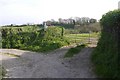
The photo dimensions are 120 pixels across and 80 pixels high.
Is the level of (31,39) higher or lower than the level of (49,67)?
higher

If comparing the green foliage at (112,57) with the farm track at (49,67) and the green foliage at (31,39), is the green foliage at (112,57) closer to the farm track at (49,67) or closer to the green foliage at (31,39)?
the farm track at (49,67)

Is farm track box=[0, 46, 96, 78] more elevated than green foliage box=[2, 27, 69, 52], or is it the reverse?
green foliage box=[2, 27, 69, 52]

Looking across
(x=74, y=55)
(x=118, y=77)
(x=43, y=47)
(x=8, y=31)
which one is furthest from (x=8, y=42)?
(x=118, y=77)

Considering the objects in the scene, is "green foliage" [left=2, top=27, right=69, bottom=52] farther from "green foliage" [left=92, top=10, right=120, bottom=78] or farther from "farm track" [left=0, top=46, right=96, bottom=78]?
"green foliage" [left=92, top=10, right=120, bottom=78]

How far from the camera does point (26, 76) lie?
1388cm

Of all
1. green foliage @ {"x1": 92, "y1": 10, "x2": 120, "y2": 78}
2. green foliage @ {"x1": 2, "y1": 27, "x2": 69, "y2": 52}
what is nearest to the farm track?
green foliage @ {"x1": 92, "y1": 10, "x2": 120, "y2": 78}

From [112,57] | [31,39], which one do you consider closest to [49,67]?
[112,57]

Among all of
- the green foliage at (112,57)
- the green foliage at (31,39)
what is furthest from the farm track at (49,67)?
the green foliage at (31,39)

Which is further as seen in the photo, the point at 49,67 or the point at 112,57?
the point at 49,67

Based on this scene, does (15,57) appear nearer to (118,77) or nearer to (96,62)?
(96,62)

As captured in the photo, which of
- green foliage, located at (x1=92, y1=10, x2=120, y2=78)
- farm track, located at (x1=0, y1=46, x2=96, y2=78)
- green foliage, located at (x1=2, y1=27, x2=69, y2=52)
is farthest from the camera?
green foliage, located at (x1=2, y1=27, x2=69, y2=52)

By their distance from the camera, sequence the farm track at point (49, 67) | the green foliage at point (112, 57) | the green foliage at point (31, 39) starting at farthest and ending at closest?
1. the green foliage at point (31, 39)
2. the farm track at point (49, 67)
3. the green foliage at point (112, 57)

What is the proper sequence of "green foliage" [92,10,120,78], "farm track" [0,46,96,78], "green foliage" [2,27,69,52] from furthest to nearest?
"green foliage" [2,27,69,52]
"farm track" [0,46,96,78]
"green foliage" [92,10,120,78]

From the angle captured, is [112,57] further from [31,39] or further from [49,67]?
[31,39]
